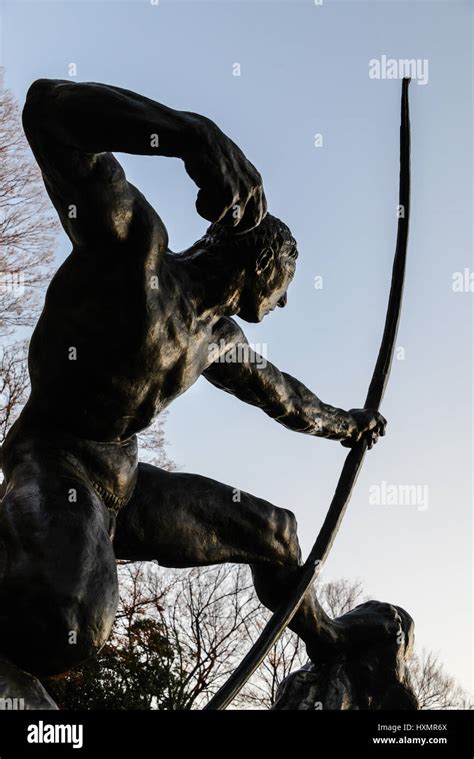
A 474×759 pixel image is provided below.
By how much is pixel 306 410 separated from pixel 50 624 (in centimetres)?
157

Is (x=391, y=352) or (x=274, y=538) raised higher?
(x=391, y=352)

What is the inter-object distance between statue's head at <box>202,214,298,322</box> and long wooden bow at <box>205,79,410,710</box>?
1026mm

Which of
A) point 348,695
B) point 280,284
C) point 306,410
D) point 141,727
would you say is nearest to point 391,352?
point 306,410

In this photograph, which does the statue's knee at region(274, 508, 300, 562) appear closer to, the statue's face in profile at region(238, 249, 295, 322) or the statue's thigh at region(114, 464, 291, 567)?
the statue's thigh at region(114, 464, 291, 567)

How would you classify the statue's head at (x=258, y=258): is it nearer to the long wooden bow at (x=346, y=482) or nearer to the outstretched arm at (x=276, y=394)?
the outstretched arm at (x=276, y=394)

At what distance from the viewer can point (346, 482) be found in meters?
3.79

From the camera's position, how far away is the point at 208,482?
3.28 metres

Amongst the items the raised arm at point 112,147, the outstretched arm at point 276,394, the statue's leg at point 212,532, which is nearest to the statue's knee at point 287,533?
the statue's leg at point 212,532

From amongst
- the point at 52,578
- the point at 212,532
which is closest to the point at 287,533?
the point at 212,532


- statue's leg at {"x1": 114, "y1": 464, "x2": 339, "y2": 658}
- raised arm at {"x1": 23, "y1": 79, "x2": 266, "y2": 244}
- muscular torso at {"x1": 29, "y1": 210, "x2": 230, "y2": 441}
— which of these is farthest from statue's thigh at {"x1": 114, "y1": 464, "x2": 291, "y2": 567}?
raised arm at {"x1": 23, "y1": 79, "x2": 266, "y2": 244}

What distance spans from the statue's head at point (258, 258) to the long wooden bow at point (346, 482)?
1.03m

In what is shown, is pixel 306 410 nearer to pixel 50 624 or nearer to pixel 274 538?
pixel 274 538

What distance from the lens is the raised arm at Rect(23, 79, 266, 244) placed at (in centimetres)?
234

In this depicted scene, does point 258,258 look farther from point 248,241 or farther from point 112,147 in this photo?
point 112,147
